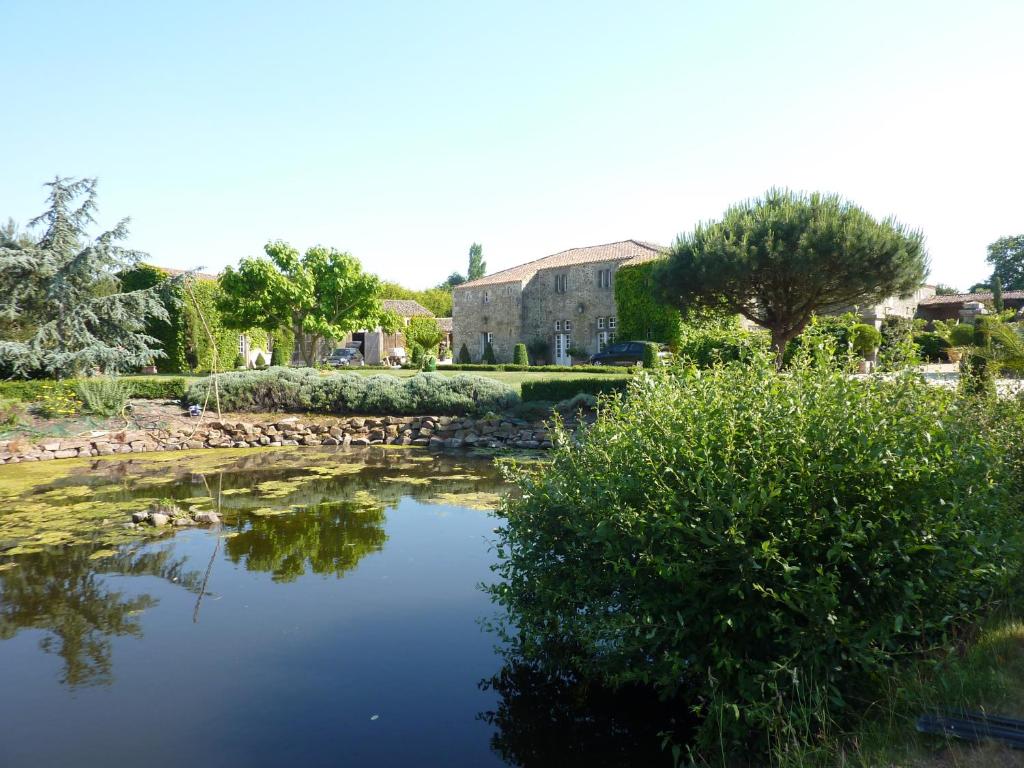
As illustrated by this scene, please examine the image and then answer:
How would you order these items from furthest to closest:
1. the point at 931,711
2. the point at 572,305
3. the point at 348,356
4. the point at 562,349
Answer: the point at 348,356
the point at 562,349
the point at 572,305
the point at 931,711

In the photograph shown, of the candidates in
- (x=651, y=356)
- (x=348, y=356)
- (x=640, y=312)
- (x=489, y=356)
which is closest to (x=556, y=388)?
(x=651, y=356)

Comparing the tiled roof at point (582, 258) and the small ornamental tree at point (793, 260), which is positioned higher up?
the tiled roof at point (582, 258)

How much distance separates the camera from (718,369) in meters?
4.42

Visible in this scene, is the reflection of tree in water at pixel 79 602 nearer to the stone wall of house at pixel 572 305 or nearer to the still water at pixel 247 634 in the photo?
the still water at pixel 247 634

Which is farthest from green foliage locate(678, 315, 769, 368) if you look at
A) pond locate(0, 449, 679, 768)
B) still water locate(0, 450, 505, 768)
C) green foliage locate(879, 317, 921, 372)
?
still water locate(0, 450, 505, 768)

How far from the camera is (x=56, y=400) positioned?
15602 millimetres

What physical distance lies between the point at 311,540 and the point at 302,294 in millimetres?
18986

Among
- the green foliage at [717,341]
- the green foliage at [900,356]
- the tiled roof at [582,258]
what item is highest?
the tiled roof at [582,258]

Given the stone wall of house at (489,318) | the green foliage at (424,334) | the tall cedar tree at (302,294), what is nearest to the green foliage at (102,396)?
the tall cedar tree at (302,294)

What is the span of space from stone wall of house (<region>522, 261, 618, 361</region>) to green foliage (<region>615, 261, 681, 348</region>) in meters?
1.65

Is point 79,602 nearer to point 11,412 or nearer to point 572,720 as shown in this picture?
point 572,720

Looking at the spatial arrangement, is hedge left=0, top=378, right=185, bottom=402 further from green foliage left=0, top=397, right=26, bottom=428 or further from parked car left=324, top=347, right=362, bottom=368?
parked car left=324, top=347, right=362, bottom=368

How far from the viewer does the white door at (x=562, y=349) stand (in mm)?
39469

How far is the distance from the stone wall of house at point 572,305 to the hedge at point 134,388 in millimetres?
24345
